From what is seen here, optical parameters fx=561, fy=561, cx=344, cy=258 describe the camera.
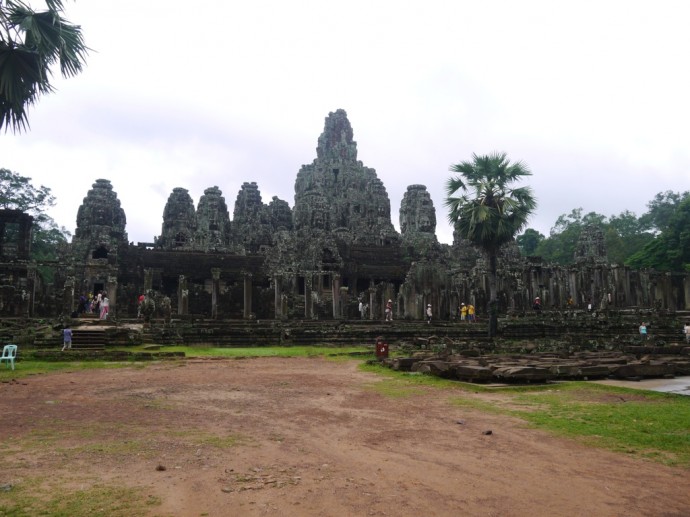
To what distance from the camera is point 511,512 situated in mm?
4082

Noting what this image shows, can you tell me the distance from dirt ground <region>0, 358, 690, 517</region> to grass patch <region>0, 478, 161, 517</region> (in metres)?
0.10

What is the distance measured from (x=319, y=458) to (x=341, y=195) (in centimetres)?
4975

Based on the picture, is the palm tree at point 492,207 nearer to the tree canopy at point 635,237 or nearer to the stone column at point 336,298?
the stone column at point 336,298

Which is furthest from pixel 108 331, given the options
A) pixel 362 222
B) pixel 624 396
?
pixel 362 222

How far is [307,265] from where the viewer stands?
3703 cm

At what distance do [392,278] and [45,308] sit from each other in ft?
73.8

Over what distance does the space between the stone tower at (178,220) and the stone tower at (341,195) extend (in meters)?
8.77

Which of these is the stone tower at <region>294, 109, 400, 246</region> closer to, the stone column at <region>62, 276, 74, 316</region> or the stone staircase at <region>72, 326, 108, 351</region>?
the stone column at <region>62, 276, 74, 316</region>

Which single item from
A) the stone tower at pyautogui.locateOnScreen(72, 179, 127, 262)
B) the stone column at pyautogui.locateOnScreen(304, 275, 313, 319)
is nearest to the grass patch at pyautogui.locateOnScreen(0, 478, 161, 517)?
the stone column at pyautogui.locateOnScreen(304, 275, 313, 319)

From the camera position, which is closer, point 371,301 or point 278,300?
point 278,300

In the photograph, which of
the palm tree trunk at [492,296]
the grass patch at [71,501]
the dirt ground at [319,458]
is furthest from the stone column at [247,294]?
the grass patch at [71,501]

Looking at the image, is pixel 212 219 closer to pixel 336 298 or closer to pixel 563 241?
pixel 336 298

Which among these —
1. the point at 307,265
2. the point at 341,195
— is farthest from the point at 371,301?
the point at 341,195

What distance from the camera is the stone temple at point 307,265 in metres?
28.9
